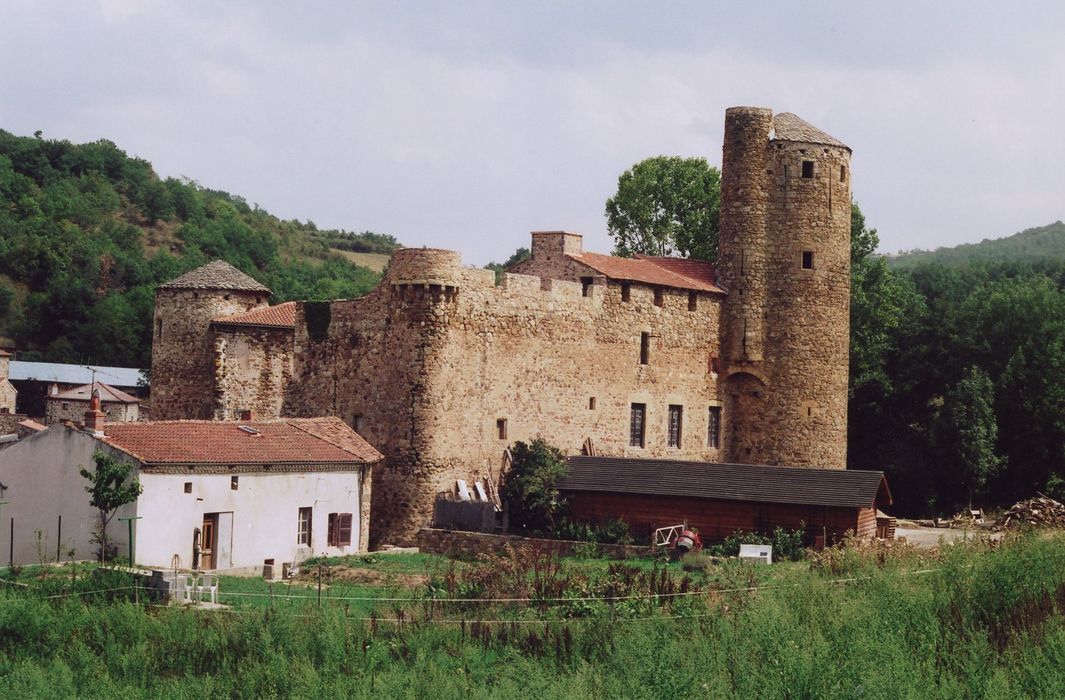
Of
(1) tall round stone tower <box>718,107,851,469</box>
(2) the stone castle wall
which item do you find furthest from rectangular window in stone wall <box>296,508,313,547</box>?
(2) the stone castle wall

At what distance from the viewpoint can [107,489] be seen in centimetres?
3058

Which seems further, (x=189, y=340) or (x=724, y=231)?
(x=724, y=231)

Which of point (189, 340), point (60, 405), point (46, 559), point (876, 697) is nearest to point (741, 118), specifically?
point (189, 340)

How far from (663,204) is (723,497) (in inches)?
974

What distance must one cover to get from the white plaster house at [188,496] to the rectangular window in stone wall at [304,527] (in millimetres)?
23

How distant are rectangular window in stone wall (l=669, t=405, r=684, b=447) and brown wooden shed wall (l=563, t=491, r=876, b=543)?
622 cm

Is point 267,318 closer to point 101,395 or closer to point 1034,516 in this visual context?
point 1034,516

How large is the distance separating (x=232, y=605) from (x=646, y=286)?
65.3ft

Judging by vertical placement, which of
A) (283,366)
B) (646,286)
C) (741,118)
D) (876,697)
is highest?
(741,118)

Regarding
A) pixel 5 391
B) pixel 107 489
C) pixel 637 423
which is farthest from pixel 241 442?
pixel 5 391

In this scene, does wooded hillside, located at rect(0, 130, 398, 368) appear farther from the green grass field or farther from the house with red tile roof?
the green grass field

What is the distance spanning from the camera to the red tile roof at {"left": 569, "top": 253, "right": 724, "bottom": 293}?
142 feet

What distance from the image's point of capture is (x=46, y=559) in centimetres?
3141

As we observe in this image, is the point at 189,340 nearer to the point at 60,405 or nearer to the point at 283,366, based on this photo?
the point at 283,366
